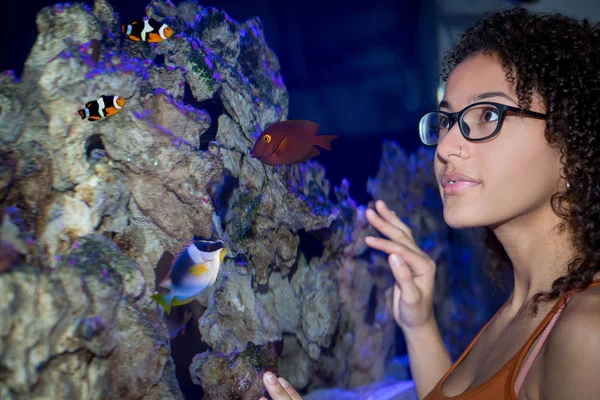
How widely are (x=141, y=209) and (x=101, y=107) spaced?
1.15ft

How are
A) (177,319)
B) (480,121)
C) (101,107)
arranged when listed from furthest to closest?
(480,121)
(177,319)
(101,107)

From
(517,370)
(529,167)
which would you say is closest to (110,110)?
(529,167)

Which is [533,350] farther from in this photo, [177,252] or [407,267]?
[177,252]

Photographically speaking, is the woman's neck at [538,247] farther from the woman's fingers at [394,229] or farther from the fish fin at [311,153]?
the fish fin at [311,153]

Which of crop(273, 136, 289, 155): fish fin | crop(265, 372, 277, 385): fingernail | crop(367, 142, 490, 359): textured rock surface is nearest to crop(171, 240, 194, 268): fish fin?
crop(273, 136, 289, 155): fish fin

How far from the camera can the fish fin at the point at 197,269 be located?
1403 mm

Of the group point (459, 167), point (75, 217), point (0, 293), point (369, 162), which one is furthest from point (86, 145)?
point (369, 162)

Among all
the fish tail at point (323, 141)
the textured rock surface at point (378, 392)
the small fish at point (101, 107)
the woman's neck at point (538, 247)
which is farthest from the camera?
the textured rock surface at point (378, 392)

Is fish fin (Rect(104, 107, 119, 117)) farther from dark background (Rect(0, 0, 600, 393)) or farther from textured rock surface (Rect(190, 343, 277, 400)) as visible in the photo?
textured rock surface (Rect(190, 343, 277, 400))

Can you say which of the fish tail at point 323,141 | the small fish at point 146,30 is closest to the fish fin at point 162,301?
the small fish at point 146,30

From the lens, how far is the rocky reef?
43.4 inches

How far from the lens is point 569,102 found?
1.46m

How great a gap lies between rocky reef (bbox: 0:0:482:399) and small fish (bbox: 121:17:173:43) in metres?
0.07

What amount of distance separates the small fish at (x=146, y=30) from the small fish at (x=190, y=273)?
69 centimetres
